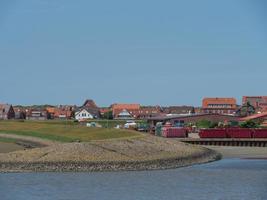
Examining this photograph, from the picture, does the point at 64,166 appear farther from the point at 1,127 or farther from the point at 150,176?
the point at 1,127

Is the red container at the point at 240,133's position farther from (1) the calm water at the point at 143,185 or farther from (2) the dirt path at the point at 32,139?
(1) the calm water at the point at 143,185

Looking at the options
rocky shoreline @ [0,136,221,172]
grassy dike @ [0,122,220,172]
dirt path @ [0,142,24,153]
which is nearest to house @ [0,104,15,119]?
dirt path @ [0,142,24,153]

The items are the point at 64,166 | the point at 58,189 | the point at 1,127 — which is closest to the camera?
the point at 58,189

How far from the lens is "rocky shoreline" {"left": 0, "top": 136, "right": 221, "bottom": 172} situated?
5266 centimetres

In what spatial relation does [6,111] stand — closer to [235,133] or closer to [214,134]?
[214,134]

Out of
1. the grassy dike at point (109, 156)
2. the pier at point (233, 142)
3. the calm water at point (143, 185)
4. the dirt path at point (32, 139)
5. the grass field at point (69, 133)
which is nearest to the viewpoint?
the calm water at point (143, 185)

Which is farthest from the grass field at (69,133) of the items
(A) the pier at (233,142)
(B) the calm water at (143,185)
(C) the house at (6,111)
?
(C) the house at (6,111)

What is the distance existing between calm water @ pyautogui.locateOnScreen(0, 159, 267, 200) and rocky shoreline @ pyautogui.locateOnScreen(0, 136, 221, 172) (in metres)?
2.22

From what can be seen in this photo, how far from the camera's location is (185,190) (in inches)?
1624

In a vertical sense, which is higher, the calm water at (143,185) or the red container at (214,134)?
the red container at (214,134)

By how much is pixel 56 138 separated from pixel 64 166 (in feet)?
65.0

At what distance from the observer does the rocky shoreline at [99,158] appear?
173 ft

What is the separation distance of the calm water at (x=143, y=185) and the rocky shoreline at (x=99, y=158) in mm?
2225

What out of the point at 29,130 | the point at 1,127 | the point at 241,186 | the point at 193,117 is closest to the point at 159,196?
the point at 241,186
